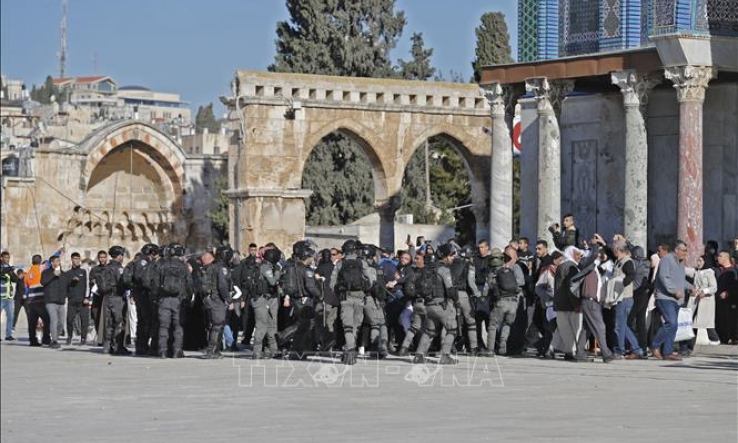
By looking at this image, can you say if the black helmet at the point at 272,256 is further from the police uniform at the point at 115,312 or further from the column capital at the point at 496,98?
the column capital at the point at 496,98

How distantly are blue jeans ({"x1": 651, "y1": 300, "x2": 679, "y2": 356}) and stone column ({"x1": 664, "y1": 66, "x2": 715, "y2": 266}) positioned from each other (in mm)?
3557

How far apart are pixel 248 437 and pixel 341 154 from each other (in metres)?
35.9

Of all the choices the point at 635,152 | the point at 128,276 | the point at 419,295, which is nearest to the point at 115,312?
the point at 128,276

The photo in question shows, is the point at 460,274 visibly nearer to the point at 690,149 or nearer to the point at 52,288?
the point at 690,149

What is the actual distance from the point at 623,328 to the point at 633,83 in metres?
5.89

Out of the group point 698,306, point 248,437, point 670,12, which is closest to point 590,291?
point 698,306

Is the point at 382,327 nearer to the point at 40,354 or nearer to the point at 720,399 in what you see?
the point at 40,354

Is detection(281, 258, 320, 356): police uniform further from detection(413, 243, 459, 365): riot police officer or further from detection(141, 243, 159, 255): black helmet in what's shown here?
detection(141, 243, 159, 255): black helmet

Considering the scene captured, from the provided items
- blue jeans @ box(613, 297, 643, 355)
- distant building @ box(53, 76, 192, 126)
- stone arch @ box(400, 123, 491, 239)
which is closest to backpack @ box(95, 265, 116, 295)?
blue jeans @ box(613, 297, 643, 355)

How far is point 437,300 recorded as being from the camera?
18.5 metres

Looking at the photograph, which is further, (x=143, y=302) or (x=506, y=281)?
(x=143, y=302)

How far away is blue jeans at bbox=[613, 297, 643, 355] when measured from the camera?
19.2 metres

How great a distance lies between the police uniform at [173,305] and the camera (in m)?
19.8

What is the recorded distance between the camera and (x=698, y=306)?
2008 cm
